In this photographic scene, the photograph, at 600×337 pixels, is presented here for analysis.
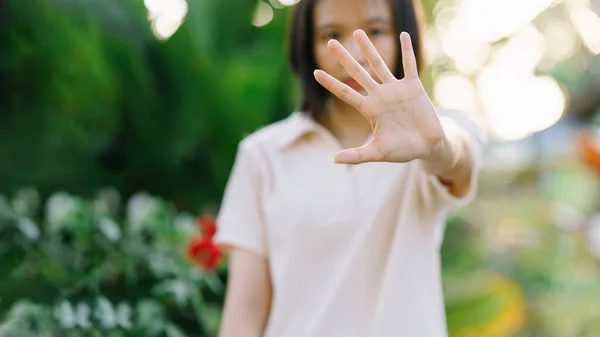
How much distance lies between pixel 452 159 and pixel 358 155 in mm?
134

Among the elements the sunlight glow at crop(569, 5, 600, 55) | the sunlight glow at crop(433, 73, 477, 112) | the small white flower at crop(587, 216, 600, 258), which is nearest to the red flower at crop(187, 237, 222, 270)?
the sunlight glow at crop(433, 73, 477, 112)

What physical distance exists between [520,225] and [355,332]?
8.55ft

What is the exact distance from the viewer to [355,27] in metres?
0.99

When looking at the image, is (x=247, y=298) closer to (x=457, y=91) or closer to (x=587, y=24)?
(x=457, y=91)

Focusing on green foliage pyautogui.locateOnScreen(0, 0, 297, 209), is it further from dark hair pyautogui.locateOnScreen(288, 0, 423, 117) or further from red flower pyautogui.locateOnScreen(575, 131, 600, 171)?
red flower pyautogui.locateOnScreen(575, 131, 600, 171)

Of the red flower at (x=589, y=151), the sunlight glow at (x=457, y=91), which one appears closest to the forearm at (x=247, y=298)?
the sunlight glow at (x=457, y=91)

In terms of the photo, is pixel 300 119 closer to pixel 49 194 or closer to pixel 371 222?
pixel 371 222

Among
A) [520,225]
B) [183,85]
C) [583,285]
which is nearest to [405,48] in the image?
[183,85]

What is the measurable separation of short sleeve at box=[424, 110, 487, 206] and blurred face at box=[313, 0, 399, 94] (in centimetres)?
11

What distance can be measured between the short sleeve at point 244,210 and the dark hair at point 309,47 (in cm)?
11

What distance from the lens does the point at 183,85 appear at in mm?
2170

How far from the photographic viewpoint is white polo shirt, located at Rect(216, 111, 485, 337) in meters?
0.96

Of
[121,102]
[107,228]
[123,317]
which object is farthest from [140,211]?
[121,102]

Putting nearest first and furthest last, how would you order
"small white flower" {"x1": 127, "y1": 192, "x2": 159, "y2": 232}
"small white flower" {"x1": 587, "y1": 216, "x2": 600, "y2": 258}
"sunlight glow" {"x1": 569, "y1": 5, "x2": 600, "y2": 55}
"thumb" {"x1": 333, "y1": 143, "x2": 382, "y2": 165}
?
"thumb" {"x1": 333, "y1": 143, "x2": 382, "y2": 165}
"small white flower" {"x1": 127, "y1": 192, "x2": 159, "y2": 232}
"small white flower" {"x1": 587, "y1": 216, "x2": 600, "y2": 258}
"sunlight glow" {"x1": 569, "y1": 5, "x2": 600, "y2": 55}
